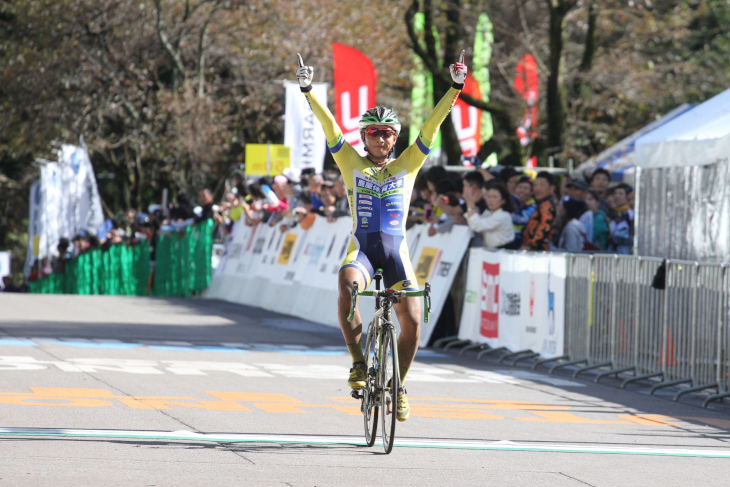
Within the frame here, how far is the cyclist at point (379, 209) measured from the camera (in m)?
7.48

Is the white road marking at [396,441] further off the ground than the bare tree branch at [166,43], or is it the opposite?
the bare tree branch at [166,43]

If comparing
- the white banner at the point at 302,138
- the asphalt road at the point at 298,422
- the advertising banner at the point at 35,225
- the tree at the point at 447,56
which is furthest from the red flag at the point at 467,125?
Result: the advertising banner at the point at 35,225

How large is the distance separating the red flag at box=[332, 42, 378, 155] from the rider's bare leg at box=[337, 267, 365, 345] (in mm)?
12728

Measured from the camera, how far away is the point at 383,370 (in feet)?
23.4

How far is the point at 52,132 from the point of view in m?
32.2

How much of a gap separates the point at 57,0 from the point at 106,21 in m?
1.46

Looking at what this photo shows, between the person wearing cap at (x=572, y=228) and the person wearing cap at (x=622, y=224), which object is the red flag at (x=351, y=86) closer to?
the person wearing cap at (x=622, y=224)

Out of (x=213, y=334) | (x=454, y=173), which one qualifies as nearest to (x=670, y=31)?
(x=454, y=173)

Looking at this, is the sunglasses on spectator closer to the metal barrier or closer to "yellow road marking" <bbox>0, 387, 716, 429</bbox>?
"yellow road marking" <bbox>0, 387, 716, 429</bbox>

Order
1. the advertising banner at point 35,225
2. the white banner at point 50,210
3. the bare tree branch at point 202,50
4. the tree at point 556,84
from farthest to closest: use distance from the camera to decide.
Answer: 1. the advertising banner at point 35,225
2. the white banner at point 50,210
3. the bare tree branch at point 202,50
4. the tree at point 556,84

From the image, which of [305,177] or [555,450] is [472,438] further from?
[305,177]

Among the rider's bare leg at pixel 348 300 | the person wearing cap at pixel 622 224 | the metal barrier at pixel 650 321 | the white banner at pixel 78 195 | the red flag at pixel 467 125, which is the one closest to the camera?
the rider's bare leg at pixel 348 300

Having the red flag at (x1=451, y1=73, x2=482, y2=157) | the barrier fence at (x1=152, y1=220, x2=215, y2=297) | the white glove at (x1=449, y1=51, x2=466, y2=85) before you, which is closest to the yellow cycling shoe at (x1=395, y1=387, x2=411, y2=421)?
the white glove at (x1=449, y1=51, x2=466, y2=85)

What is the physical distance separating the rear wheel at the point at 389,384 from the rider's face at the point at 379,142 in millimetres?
1315
